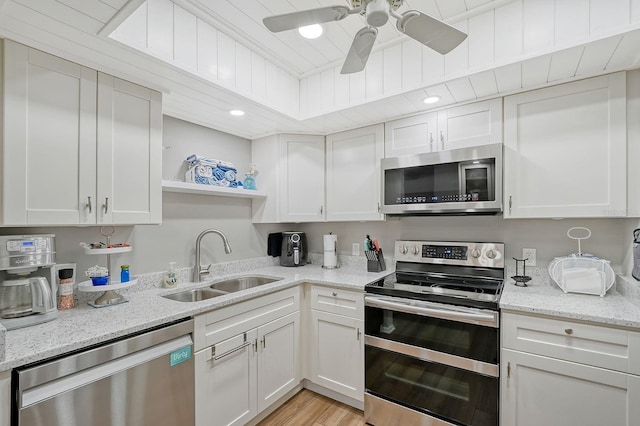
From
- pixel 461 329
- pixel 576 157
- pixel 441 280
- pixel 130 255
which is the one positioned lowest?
pixel 461 329

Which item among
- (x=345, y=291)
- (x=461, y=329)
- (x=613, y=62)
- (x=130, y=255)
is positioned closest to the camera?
(x=613, y=62)

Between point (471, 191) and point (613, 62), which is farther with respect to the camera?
point (471, 191)

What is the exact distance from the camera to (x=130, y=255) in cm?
195

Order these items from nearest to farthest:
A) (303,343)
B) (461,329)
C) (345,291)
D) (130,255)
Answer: (461,329), (130,255), (345,291), (303,343)

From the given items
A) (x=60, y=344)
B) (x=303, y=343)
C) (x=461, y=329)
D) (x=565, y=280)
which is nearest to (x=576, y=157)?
(x=565, y=280)

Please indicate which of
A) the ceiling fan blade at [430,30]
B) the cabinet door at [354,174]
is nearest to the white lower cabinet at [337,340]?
the cabinet door at [354,174]

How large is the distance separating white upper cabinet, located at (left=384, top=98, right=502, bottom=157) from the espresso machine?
2162 mm

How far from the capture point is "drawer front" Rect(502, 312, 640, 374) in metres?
1.35

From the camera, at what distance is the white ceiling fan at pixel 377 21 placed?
41.4 inches

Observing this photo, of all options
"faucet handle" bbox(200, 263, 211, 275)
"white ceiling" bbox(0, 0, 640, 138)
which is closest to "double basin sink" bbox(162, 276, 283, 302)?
"faucet handle" bbox(200, 263, 211, 275)

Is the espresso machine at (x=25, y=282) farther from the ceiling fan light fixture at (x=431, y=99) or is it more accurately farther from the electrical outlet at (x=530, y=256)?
the electrical outlet at (x=530, y=256)

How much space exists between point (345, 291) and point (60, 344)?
1512mm

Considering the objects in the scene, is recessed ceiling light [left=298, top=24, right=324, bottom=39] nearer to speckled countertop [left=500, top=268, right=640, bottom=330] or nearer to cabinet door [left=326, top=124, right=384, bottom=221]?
cabinet door [left=326, top=124, right=384, bottom=221]

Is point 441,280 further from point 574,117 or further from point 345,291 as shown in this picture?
point 574,117
